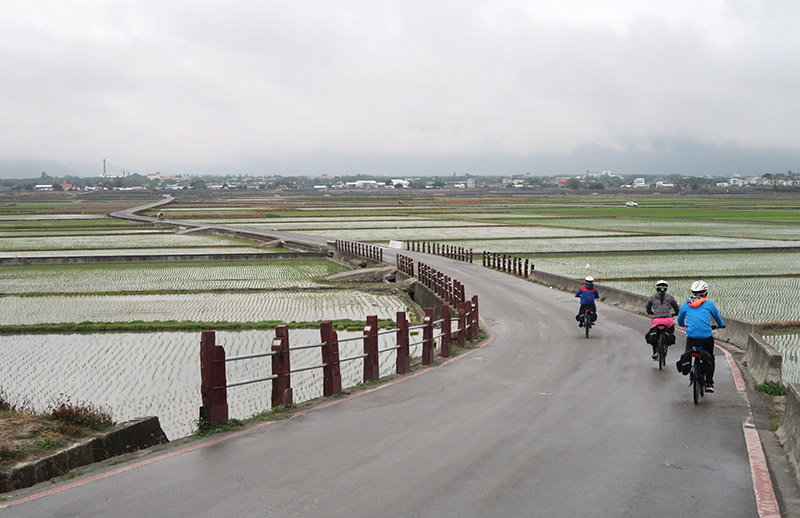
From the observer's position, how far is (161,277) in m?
40.8

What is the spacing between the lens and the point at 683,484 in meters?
8.44

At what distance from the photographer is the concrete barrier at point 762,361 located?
548 inches

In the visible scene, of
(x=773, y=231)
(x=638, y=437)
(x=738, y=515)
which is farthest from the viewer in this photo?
(x=773, y=231)

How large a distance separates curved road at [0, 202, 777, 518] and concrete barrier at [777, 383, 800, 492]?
514 mm

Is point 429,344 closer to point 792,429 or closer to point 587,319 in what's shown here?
point 587,319

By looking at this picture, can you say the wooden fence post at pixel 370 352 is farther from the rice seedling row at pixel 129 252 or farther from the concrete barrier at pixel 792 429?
the rice seedling row at pixel 129 252

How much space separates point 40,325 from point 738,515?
23203 millimetres

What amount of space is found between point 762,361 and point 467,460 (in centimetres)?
785

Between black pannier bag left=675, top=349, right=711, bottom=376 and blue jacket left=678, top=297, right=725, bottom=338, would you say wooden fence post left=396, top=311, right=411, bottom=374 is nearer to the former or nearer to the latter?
black pannier bag left=675, top=349, right=711, bottom=376

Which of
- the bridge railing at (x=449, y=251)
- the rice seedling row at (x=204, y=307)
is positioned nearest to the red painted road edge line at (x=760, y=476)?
the rice seedling row at (x=204, y=307)

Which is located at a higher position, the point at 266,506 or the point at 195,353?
the point at 266,506

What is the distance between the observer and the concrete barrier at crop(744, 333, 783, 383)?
13930mm

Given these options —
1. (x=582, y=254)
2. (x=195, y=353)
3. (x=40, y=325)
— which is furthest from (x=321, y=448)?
(x=582, y=254)

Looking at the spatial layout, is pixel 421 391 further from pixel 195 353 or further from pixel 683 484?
pixel 195 353
